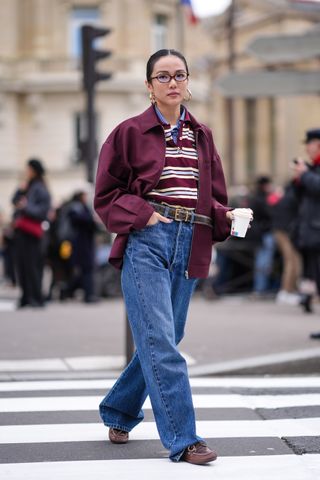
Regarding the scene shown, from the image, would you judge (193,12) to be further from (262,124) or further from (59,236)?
(262,124)

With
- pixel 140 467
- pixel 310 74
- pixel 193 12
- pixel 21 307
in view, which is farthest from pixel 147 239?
pixel 193 12

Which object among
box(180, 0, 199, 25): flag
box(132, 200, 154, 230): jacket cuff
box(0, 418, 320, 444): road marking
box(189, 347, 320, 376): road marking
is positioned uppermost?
box(180, 0, 199, 25): flag

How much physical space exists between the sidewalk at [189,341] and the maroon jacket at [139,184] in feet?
10.7

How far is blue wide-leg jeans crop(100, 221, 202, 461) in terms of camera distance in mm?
5719

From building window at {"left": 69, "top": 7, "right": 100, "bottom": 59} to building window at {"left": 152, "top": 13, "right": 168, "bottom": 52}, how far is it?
2526 mm

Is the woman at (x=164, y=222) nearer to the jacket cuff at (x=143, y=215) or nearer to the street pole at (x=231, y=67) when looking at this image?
the jacket cuff at (x=143, y=215)

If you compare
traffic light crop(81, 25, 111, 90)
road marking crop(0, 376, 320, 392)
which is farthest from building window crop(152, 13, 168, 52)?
road marking crop(0, 376, 320, 392)

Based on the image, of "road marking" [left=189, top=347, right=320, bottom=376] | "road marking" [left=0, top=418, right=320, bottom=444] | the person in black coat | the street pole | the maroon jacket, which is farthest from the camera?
the street pole

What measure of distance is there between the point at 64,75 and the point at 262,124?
39.4 feet

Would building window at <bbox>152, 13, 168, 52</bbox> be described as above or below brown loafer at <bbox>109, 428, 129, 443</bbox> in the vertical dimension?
above

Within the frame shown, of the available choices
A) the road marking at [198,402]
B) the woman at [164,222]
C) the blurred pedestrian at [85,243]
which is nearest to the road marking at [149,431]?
the road marking at [198,402]

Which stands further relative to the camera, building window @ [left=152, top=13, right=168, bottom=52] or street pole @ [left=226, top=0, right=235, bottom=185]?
building window @ [left=152, top=13, right=168, bottom=52]

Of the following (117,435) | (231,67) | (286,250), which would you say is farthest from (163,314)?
(231,67)

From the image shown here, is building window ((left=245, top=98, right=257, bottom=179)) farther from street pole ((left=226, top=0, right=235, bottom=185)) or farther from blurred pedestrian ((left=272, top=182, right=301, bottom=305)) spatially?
blurred pedestrian ((left=272, top=182, right=301, bottom=305))
